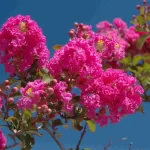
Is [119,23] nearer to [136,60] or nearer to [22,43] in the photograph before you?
[136,60]

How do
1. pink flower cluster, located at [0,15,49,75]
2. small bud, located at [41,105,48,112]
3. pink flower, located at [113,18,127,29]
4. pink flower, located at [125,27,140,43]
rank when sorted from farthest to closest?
1. pink flower, located at [113,18,127,29]
2. pink flower, located at [125,27,140,43]
3. pink flower cluster, located at [0,15,49,75]
4. small bud, located at [41,105,48,112]

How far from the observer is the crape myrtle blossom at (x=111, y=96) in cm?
199

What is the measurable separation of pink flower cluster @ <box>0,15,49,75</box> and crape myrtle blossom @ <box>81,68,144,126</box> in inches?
14.6

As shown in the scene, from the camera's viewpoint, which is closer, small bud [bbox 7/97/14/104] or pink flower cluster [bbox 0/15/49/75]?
small bud [bbox 7/97/14/104]

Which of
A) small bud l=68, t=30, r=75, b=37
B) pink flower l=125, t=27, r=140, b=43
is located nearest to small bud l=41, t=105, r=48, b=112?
small bud l=68, t=30, r=75, b=37

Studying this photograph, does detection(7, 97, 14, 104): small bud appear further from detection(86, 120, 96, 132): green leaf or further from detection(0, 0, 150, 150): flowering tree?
detection(86, 120, 96, 132): green leaf

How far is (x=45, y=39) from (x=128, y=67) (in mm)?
739

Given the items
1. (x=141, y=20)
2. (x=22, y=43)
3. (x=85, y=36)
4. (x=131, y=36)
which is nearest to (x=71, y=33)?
(x=85, y=36)

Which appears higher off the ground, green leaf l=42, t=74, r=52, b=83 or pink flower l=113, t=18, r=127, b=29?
pink flower l=113, t=18, r=127, b=29

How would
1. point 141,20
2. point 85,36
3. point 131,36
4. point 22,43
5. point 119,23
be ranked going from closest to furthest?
1. point 22,43
2. point 85,36
3. point 141,20
4. point 131,36
5. point 119,23

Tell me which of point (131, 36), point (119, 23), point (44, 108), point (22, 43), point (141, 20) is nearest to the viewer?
point (44, 108)

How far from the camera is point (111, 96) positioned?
6.56 ft

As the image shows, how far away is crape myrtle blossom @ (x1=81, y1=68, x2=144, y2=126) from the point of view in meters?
1.99

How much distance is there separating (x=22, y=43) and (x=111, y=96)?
1.69 feet
